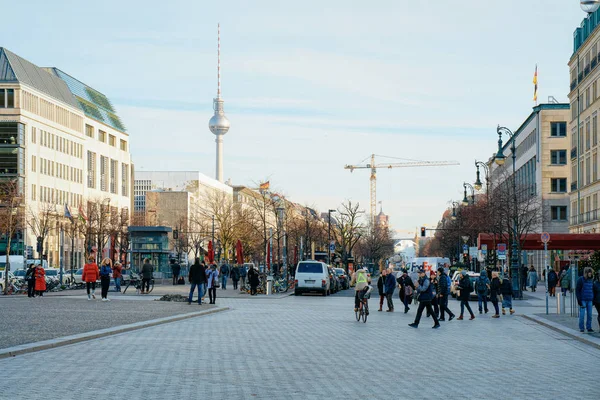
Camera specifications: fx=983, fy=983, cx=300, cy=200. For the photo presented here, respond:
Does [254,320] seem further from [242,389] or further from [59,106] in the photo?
[59,106]

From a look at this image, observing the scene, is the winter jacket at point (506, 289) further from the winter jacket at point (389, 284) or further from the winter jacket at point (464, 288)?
the winter jacket at point (389, 284)

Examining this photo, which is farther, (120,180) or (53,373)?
(120,180)

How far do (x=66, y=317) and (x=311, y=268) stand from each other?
28.0 m

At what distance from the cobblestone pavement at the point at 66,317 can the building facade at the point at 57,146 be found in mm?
52452

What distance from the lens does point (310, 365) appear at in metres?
15.8

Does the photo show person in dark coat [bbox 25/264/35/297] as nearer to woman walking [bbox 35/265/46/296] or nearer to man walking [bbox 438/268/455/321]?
woman walking [bbox 35/265/46/296]

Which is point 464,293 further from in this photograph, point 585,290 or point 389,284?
point 585,290

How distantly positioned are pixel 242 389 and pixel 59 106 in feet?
324

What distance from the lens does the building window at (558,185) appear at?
9838 cm

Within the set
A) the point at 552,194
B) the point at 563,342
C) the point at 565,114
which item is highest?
the point at 565,114

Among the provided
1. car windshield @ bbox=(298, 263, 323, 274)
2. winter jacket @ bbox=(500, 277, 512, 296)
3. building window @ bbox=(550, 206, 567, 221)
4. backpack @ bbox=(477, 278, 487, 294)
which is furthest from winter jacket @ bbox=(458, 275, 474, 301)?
building window @ bbox=(550, 206, 567, 221)

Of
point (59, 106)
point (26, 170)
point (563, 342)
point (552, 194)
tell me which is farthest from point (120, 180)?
point (563, 342)

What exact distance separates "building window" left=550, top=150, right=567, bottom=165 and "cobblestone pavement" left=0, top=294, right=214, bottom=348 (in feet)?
222

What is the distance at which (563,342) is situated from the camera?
73.7 ft
